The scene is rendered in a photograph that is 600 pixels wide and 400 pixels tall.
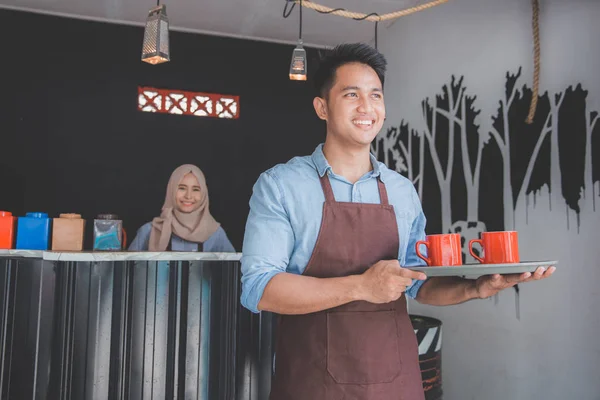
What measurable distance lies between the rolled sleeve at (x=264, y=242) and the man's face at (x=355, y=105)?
0.22 m

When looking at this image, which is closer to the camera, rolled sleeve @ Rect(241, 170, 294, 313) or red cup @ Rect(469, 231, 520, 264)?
rolled sleeve @ Rect(241, 170, 294, 313)

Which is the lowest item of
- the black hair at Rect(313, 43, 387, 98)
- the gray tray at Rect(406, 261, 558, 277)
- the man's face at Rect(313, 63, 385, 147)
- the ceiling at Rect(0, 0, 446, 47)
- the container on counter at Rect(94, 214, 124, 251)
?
the gray tray at Rect(406, 261, 558, 277)

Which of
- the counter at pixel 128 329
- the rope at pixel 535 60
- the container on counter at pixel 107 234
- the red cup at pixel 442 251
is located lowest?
the counter at pixel 128 329

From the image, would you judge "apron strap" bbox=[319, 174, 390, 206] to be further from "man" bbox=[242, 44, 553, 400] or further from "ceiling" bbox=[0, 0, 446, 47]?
"ceiling" bbox=[0, 0, 446, 47]

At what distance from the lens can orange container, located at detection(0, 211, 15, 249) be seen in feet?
7.96

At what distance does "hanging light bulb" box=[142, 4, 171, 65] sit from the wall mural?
191 cm

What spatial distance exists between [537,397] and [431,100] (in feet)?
6.97

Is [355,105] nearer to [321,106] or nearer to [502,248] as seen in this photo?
[321,106]

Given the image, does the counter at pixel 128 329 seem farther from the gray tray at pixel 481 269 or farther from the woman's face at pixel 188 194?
the woman's face at pixel 188 194

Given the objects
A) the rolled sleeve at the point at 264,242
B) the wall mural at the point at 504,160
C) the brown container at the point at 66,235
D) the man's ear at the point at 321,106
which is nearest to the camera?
the rolled sleeve at the point at 264,242

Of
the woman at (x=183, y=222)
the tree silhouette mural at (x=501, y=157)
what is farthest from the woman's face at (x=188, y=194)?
the tree silhouette mural at (x=501, y=157)

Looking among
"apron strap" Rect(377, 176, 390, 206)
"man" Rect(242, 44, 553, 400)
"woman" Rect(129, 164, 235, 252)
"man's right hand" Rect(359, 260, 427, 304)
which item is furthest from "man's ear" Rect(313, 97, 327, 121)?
"woman" Rect(129, 164, 235, 252)

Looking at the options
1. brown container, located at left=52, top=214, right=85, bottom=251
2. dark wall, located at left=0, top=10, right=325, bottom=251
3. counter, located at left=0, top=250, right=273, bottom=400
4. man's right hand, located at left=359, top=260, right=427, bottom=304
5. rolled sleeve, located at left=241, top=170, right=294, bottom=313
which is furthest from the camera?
dark wall, located at left=0, top=10, right=325, bottom=251

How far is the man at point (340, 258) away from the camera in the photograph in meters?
1.15
